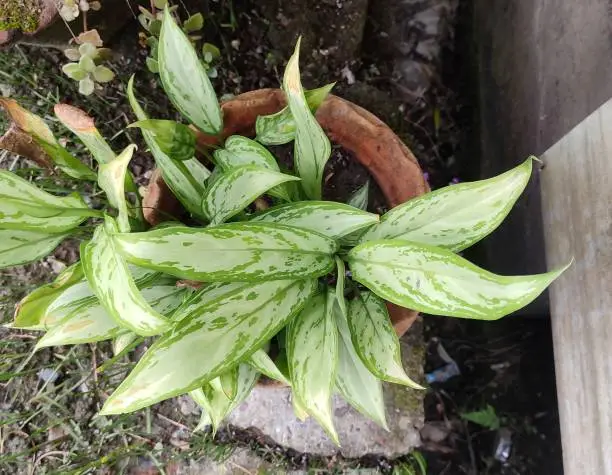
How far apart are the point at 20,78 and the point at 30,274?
0.42 m

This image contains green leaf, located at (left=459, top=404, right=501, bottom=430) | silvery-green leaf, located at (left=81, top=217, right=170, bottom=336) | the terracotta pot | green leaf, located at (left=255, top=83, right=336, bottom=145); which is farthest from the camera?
green leaf, located at (left=459, top=404, right=501, bottom=430)

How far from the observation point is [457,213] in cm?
65

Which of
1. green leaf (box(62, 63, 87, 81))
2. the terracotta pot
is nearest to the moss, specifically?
green leaf (box(62, 63, 87, 81))

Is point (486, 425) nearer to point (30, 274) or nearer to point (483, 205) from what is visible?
point (483, 205)

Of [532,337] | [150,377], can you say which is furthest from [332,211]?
[532,337]

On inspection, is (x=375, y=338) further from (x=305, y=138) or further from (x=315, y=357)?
(x=305, y=138)

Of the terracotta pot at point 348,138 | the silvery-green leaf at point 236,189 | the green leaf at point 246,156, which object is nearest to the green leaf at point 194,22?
the terracotta pot at point 348,138

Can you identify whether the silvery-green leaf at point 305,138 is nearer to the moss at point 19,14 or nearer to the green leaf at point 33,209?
the green leaf at point 33,209

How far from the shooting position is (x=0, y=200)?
645 millimetres

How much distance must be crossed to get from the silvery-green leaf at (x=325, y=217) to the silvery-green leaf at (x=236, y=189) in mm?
55

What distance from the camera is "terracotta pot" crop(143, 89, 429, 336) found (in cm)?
87

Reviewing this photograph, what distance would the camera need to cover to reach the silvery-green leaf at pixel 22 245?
2.39 feet

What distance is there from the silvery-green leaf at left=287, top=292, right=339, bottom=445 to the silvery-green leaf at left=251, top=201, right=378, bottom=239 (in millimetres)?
117

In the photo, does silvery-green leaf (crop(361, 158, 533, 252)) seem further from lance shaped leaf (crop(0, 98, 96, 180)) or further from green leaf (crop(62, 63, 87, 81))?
green leaf (crop(62, 63, 87, 81))
